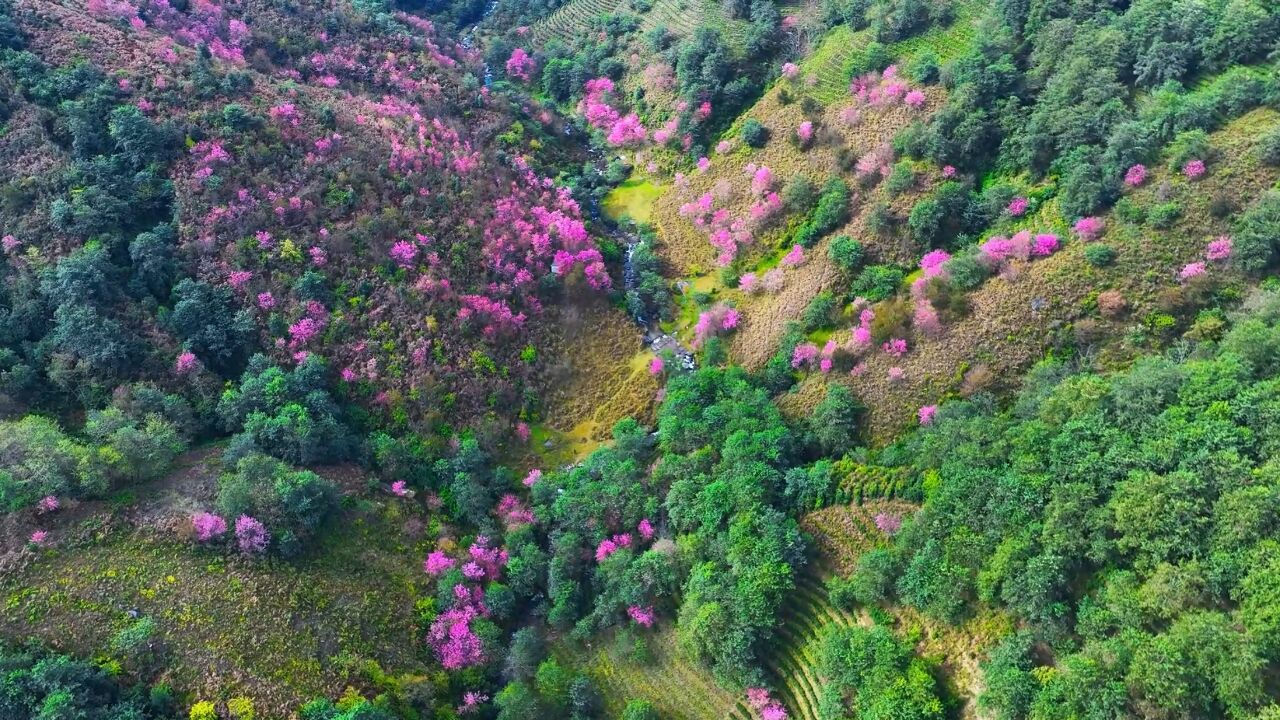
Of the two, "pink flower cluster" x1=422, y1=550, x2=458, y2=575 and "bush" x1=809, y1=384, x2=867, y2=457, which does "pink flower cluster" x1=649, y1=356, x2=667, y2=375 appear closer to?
"bush" x1=809, y1=384, x2=867, y2=457

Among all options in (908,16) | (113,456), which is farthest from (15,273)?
(908,16)

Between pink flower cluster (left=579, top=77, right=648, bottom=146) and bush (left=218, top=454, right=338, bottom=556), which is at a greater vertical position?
pink flower cluster (left=579, top=77, right=648, bottom=146)

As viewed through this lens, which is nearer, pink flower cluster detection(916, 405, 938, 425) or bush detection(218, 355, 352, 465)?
pink flower cluster detection(916, 405, 938, 425)

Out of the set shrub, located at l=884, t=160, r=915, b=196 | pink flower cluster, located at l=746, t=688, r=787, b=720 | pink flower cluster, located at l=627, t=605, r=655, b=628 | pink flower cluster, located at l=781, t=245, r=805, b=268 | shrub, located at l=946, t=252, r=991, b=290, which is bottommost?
pink flower cluster, located at l=746, t=688, r=787, b=720

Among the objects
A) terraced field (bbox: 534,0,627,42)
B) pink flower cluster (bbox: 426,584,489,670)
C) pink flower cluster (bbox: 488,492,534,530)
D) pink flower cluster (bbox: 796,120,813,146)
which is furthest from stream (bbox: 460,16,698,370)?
pink flower cluster (bbox: 426,584,489,670)

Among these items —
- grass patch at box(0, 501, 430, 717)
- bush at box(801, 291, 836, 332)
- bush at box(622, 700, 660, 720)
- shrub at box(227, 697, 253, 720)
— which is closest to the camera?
shrub at box(227, 697, 253, 720)

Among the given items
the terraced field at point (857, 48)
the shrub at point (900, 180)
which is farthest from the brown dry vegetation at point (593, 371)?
the terraced field at point (857, 48)

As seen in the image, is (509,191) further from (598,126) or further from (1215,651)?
(1215,651)
